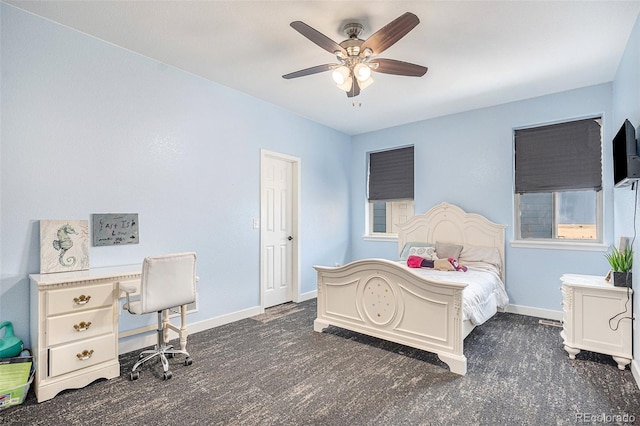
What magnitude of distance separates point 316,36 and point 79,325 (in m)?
2.65

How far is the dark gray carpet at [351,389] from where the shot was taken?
2021 mm

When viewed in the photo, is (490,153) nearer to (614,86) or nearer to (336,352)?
(614,86)

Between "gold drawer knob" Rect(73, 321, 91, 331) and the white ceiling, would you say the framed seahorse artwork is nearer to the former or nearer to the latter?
"gold drawer knob" Rect(73, 321, 91, 331)

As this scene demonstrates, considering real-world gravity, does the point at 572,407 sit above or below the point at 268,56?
below

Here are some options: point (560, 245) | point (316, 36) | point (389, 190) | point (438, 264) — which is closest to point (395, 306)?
point (438, 264)

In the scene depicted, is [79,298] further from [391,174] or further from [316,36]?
[391,174]

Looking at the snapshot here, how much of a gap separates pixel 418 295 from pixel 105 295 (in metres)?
2.50

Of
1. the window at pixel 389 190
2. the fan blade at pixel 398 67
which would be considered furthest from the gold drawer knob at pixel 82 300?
the window at pixel 389 190

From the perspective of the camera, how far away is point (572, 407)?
6.95 ft

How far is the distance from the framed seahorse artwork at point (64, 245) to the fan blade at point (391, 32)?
2.70 metres

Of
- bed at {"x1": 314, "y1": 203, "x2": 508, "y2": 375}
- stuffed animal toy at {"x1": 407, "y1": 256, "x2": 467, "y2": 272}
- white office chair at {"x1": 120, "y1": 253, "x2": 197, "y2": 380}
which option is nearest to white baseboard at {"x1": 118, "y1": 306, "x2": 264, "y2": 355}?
white office chair at {"x1": 120, "y1": 253, "x2": 197, "y2": 380}

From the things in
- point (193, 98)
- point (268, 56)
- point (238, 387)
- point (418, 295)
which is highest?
point (268, 56)

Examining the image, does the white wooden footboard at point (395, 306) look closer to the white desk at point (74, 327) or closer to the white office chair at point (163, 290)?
the white office chair at point (163, 290)

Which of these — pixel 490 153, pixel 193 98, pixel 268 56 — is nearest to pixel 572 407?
pixel 490 153
